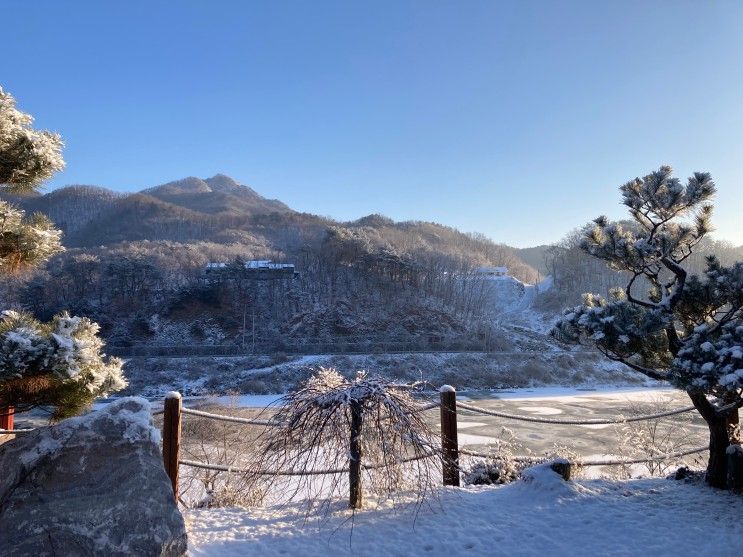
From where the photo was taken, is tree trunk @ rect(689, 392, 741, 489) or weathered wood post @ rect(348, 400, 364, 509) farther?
tree trunk @ rect(689, 392, 741, 489)

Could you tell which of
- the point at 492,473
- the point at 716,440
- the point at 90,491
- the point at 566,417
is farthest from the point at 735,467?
the point at 566,417

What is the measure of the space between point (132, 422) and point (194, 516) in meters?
1.25

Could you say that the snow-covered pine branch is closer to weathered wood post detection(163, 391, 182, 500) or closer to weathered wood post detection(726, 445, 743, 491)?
weathered wood post detection(163, 391, 182, 500)

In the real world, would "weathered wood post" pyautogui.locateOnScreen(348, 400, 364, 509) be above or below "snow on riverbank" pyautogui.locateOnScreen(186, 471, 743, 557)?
above

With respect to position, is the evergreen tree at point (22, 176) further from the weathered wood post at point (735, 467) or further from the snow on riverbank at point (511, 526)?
the weathered wood post at point (735, 467)

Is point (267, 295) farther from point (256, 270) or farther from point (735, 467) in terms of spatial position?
point (735, 467)

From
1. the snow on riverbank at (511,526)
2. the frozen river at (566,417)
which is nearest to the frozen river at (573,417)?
the frozen river at (566,417)

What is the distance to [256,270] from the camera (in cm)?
4750

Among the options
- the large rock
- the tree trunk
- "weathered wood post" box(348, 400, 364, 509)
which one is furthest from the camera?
the tree trunk

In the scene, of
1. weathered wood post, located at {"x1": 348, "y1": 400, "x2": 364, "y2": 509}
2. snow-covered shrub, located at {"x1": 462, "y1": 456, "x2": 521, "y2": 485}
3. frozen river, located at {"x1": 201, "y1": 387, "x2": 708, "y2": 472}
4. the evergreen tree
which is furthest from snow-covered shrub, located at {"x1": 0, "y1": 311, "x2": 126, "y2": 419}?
frozen river, located at {"x1": 201, "y1": 387, "x2": 708, "y2": 472}

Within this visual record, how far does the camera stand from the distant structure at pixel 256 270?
153 ft

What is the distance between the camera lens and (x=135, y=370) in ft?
92.5

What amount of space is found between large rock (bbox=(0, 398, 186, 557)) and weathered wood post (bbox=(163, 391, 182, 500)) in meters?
1.16

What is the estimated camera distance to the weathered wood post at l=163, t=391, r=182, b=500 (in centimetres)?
468
